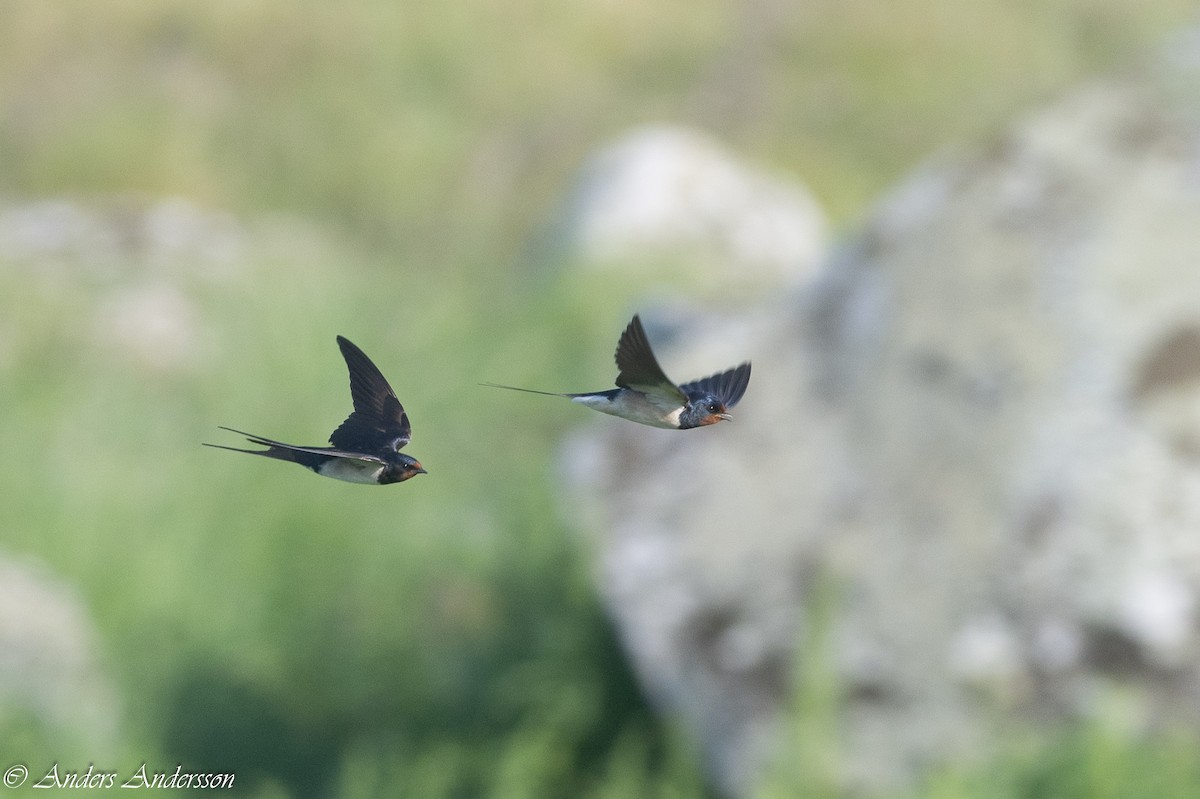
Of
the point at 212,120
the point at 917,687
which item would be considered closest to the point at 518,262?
the point at 212,120

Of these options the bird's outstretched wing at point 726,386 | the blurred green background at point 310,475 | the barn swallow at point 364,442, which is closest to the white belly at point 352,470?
the barn swallow at point 364,442

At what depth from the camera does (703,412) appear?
1059mm

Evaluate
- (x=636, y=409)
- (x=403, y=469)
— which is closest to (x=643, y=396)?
(x=636, y=409)

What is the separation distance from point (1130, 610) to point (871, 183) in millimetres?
11508

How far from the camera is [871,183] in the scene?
15.5 m

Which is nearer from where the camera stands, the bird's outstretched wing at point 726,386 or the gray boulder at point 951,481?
the bird's outstretched wing at point 726,386

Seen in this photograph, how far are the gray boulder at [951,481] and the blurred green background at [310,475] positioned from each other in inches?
9.6

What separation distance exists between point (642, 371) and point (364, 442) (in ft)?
0.64

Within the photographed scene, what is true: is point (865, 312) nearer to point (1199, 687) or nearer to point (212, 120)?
point (1199, 687)

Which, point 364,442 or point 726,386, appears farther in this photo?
point 726,386

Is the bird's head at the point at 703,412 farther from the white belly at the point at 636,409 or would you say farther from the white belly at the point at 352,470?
the white belly at the point at 352,470

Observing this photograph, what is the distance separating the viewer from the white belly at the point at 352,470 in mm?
943

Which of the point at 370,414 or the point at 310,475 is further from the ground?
the point at 310,475

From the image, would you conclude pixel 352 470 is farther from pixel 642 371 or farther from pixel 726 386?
pixel 726 386
